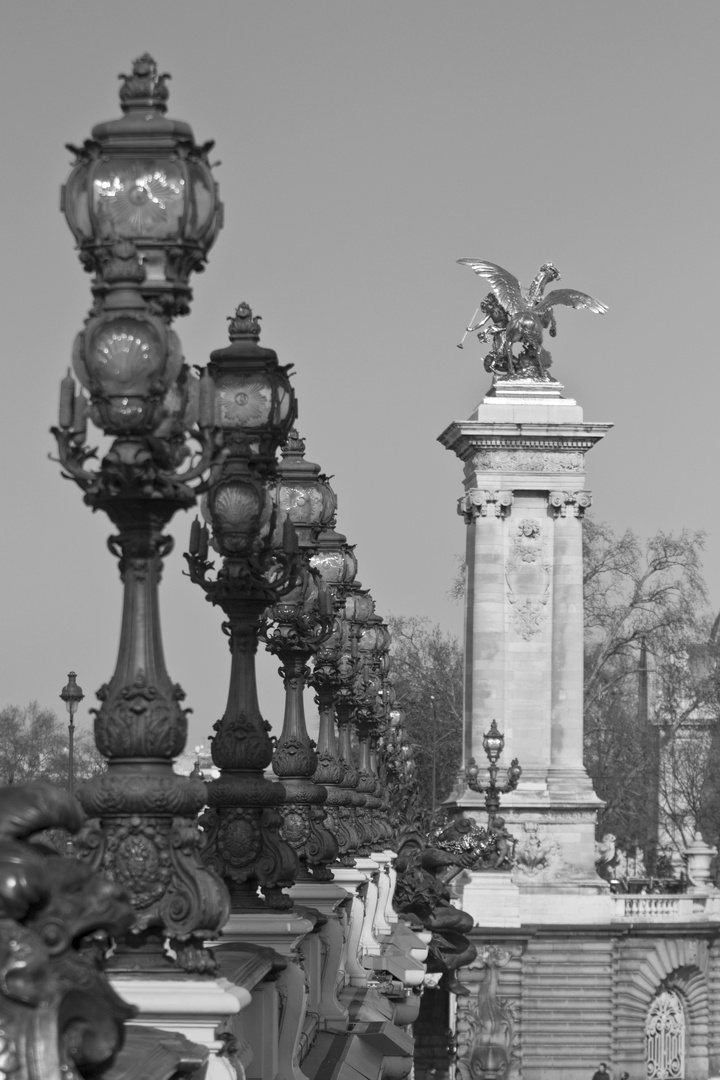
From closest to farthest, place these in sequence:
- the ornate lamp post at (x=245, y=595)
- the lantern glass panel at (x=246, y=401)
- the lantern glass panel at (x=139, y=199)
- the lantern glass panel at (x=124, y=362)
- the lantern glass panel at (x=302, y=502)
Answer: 1. the lantern glass panel at (x=124, y=362)
2. the lantern glass panel at (x=139, y=199)
3. the ornate lamp post at (x=245, y=595)
4. the lantern glass panel at (x=246, y=401)
5. the lantern glass panel at (x=302, y=502)

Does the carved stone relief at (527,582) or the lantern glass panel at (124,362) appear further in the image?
the carved stone relief at (527,582)

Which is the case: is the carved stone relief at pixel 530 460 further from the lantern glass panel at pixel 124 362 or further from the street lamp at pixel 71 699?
the lantern glass panel at pixel 124 362

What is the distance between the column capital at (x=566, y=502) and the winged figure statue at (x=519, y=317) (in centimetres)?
326

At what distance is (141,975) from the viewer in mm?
8742

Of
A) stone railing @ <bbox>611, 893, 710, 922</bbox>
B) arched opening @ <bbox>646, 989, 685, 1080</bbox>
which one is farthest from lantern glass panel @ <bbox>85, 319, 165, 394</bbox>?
stone railing @ <bbox>611, 893, 710, 922</bbox>

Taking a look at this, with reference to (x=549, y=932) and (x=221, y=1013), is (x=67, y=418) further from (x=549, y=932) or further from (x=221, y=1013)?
(x=549, y=932)

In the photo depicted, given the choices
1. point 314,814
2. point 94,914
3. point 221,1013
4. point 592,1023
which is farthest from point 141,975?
point 592,1023

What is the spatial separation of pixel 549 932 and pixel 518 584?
8517 mm

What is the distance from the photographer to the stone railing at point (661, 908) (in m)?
60.5

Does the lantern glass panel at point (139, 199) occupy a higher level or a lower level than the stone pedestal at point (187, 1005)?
higher

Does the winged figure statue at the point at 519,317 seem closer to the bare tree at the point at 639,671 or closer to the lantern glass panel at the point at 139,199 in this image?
the bare tree at the point at 639,671

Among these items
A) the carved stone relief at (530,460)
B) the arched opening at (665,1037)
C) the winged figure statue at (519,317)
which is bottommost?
the arched opening at (665,1037)

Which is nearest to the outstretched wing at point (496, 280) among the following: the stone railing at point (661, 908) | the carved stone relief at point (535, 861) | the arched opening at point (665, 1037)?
the carved stone relief at point (535, 861)

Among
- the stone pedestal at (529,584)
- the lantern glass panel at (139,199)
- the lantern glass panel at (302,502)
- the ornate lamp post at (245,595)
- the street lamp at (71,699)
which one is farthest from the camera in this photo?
the stone pedestal at (529,584)
